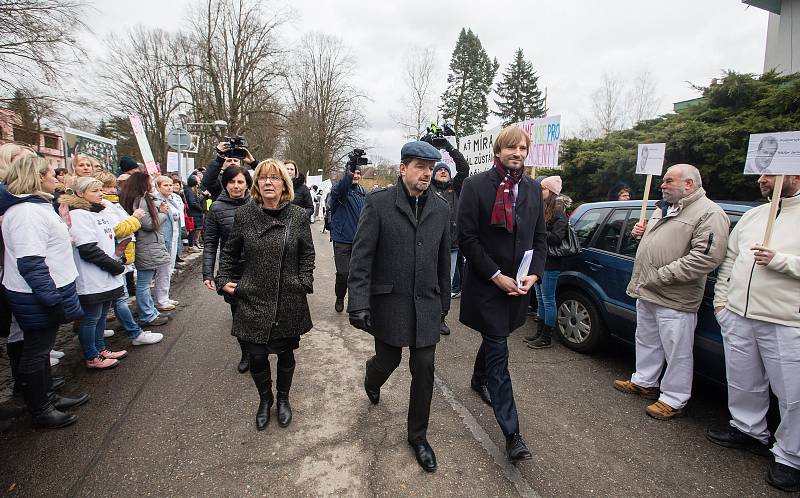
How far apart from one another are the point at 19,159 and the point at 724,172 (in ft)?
28.7

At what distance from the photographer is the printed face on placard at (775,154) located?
2.46 meters

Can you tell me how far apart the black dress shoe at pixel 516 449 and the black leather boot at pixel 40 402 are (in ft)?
10.5

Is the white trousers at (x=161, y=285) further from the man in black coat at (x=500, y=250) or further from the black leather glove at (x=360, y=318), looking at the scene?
the man in black coat at (x=500, y=250)

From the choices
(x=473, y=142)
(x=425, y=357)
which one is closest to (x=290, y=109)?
(x=473, y=142)

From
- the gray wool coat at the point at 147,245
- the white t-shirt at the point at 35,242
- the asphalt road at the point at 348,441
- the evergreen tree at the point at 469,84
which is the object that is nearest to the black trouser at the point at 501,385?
the asphalt road at the point at 348,441

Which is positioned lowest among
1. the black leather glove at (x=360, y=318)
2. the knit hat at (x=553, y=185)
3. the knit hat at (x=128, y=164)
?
the black leather glove at (x=360, y=318)

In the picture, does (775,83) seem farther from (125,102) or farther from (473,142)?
(125,102)

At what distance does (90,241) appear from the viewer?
140 inches

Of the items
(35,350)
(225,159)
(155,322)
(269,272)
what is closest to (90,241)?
(35,350)

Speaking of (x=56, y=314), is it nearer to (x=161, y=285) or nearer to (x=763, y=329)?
(x=161, y=285)

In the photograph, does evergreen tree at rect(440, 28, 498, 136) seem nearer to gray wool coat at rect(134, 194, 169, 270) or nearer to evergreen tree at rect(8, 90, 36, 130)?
evergreen tree at rect(8, 90, 36, 130)

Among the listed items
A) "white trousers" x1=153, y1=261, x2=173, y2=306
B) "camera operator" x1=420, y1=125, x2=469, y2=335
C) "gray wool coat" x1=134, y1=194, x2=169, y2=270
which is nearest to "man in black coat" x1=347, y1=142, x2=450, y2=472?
"camera operator" x1=420, y1=125, x2=469, y2=335

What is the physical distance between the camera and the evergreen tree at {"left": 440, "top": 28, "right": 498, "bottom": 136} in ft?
113

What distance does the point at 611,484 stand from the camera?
2473 millimetres
